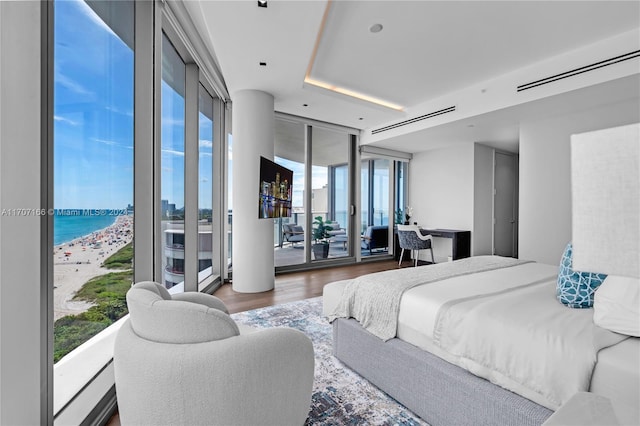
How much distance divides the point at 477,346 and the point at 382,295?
0.64 metres

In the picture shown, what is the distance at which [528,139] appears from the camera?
4.40 m

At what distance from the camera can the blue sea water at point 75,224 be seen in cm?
148

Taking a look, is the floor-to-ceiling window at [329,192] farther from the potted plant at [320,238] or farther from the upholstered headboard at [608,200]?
the upholstered headboard at [608,200]

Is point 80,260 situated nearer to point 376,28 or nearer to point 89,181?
point 89,181

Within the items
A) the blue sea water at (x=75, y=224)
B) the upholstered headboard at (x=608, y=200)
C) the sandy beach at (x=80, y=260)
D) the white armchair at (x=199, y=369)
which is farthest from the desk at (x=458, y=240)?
the upholstered headboard at (x=608, y=200)

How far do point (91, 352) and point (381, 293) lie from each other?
187 cm

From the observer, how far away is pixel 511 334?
136 cm

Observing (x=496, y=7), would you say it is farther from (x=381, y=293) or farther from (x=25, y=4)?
(x=25, y=4)

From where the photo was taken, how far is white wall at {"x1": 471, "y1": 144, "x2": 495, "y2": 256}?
5.95 meters

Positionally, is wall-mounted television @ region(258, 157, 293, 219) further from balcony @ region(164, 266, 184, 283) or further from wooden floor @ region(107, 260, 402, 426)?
balcony @ region(164, 266, 184, 283)

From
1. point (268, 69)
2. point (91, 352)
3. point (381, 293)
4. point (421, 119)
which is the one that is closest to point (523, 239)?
point (421, 119)

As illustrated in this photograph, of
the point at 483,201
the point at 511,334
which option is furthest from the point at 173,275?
the point at 483,201

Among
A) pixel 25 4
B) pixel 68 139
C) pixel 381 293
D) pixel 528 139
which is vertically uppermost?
pixel 528 139

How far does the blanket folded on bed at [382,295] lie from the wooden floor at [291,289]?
1621mm
